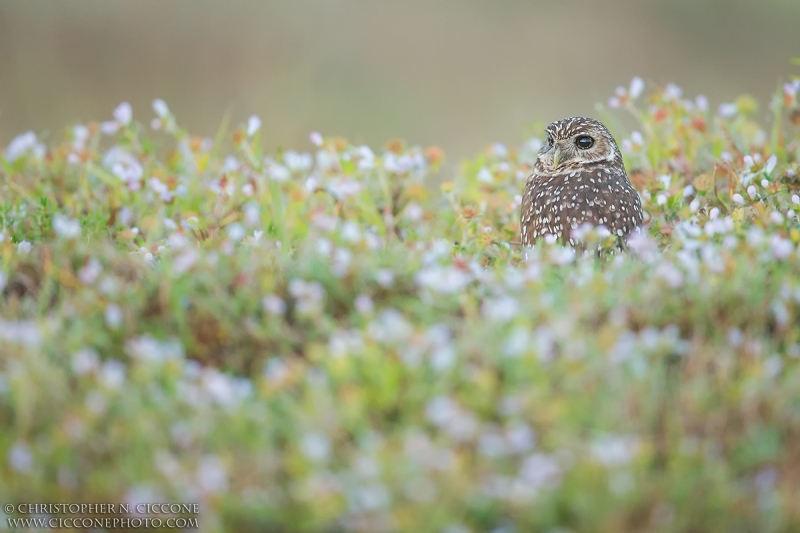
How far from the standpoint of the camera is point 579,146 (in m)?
5.27

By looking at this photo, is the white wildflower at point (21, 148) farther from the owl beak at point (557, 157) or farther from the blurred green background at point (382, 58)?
the blurred green background at point (382, 58)

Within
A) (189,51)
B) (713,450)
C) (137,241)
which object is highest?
(189,51)

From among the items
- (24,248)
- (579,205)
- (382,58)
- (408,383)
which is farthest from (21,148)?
(382,58)

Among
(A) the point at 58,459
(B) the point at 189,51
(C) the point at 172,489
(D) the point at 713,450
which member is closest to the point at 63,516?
(A) the point at 58,459

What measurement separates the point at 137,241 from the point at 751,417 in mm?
3279

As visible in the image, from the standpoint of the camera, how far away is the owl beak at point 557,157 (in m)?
5.21

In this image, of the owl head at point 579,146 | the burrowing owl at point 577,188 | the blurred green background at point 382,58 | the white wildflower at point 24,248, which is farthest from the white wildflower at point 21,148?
the blurred green background at point 382,58

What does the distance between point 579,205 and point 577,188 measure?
146 mm

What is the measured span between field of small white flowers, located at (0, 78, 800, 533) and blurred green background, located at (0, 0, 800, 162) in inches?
272

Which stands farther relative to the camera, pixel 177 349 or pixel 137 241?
pixel 137 241

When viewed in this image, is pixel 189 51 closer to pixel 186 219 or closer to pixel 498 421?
pixel 186 219

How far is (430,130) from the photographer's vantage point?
11172 millimetres

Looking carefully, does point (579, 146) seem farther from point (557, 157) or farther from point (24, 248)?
point (24, 248)

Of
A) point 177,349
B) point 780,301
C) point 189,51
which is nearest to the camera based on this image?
point 177,349
